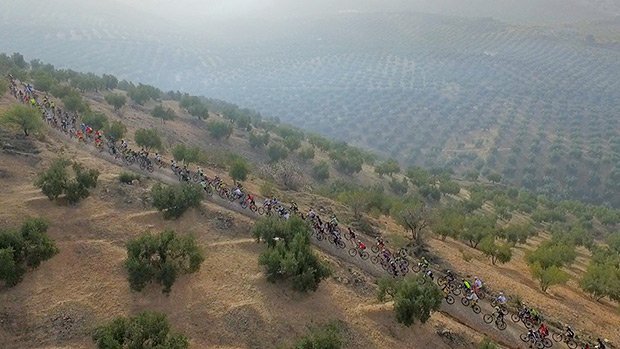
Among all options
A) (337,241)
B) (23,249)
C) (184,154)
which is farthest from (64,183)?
(337,241)

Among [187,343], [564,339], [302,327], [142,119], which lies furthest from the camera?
[142,119]

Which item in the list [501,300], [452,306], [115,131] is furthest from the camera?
[115,131]

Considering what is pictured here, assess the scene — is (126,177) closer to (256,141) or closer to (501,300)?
(501,300)

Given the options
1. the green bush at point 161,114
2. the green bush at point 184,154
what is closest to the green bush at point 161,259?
the green bush at point 184,154

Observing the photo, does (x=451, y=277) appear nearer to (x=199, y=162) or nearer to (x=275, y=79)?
(x=199, y=162)

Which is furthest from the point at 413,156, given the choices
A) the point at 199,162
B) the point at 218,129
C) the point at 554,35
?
the point at 554,35
